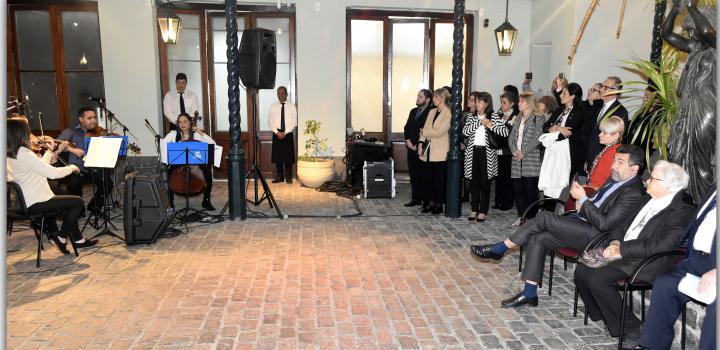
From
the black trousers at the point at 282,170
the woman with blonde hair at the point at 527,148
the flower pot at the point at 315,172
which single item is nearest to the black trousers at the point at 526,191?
the woman with blonde hair at the point at 527,148

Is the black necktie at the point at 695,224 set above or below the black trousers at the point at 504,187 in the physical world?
above

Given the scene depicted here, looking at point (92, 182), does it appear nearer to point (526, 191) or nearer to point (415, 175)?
point (415, 175)

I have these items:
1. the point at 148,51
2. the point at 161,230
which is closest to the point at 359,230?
the point at 161,230

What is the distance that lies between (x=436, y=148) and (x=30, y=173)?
15.6 ft

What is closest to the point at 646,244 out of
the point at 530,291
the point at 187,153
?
the point at 530,291

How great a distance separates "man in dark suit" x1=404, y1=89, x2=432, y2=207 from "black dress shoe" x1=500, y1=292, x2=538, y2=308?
12.4ft

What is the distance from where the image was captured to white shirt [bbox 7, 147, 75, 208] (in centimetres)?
512

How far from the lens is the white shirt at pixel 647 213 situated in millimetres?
3608

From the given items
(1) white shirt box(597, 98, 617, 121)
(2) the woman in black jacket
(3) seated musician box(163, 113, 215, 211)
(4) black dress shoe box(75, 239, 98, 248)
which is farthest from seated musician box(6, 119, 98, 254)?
(1) white shirt box(597, 98, 617, 121)

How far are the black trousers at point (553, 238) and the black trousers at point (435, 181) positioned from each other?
10.5 feet

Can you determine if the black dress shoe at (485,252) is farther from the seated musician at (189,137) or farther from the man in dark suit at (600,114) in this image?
the seated musician at (189,137)

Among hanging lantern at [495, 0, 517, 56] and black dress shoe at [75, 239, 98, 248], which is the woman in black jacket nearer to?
hanging lantern at [495, 0, 517, 56]

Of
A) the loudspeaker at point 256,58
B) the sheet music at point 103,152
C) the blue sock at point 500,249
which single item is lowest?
the blue sock at point 500,249

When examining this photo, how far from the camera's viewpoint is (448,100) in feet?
25.3
